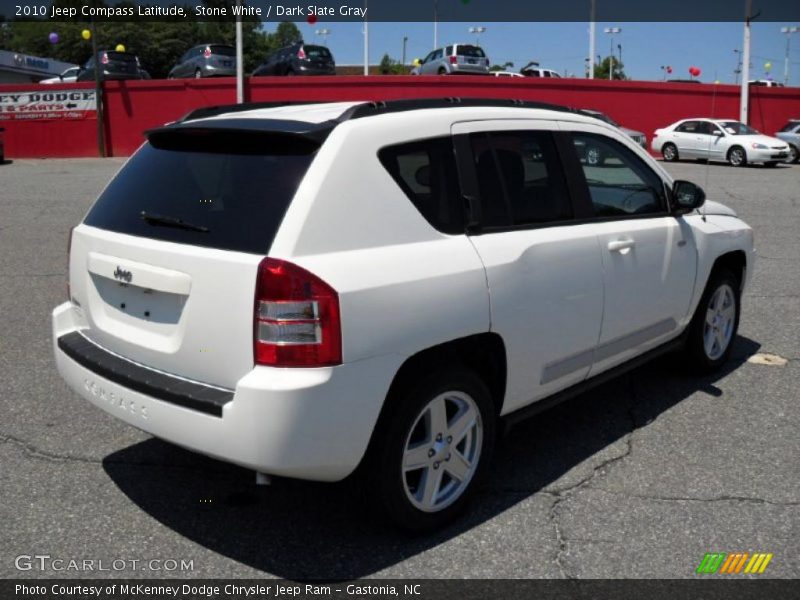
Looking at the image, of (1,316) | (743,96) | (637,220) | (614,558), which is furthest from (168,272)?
(743,96)

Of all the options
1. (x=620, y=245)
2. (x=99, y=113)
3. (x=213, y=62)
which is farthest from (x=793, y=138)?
(x=620, y=245)

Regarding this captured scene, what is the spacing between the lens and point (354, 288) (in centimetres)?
301

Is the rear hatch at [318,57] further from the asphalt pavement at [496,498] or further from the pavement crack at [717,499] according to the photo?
the pavement crack at [717,499]

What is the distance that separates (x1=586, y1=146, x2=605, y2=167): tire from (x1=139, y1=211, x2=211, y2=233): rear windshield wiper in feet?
7.04

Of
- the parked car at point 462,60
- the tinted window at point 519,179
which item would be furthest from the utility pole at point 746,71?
the tinted window at point 519,179

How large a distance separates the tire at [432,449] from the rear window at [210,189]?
2.86ft

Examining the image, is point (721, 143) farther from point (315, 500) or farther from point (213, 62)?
point (315, 500)

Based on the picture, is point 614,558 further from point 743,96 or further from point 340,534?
point 743,96

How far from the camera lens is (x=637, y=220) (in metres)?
4.57

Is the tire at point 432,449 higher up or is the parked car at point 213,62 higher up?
→ the parked car at point 213,62

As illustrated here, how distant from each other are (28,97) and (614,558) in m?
31.3

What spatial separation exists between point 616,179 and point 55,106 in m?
29.3

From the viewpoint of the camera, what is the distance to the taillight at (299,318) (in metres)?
2.94

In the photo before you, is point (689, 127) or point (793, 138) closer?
point (689, 127)
